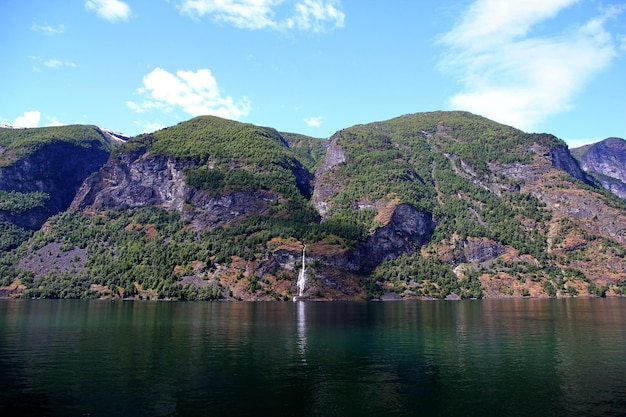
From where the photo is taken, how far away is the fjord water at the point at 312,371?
3803 centimetres

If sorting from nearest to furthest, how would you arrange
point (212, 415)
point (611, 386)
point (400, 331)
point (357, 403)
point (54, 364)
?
point (212, 415), point (357, 403), point (611, 386), point (54, 364), point (400, 331)

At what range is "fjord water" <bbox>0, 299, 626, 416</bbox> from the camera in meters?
38.0

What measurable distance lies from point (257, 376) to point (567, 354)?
40659 mm

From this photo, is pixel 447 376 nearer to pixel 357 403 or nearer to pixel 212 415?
pixel 357 403

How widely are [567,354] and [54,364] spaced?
6275cm

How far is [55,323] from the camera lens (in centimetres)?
9862

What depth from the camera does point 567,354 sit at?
201 ft

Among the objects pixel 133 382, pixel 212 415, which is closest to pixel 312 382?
pixel 212 415

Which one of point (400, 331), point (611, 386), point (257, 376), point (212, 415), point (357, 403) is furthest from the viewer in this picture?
point (400, 331)

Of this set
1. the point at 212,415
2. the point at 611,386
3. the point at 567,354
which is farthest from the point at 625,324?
the point at 212,415

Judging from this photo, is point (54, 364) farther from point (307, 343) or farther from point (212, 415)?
point (307, 343)

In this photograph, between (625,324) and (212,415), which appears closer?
(212,415)

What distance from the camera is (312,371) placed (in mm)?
51281

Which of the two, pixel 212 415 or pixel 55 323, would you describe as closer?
pixel 212 415
